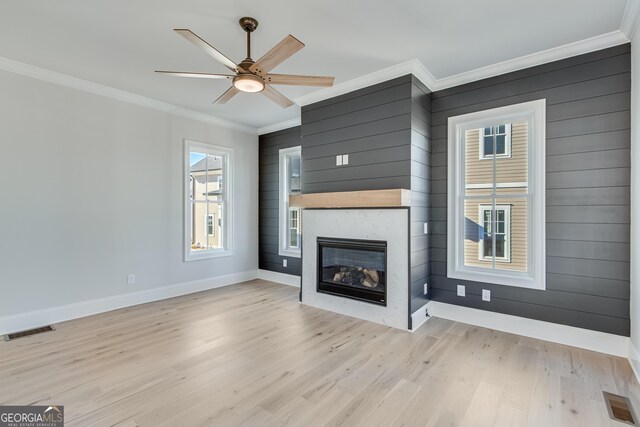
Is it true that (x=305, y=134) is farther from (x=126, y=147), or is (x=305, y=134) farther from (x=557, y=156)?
(x=557, y=156)

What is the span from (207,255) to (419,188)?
139 inches

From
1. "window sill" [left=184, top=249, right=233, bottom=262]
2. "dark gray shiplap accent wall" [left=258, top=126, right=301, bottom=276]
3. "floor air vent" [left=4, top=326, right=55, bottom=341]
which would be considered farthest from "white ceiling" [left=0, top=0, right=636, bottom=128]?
"floor air vent" [left=4, top=326, right=55, bottom=341]

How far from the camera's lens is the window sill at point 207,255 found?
193 inches

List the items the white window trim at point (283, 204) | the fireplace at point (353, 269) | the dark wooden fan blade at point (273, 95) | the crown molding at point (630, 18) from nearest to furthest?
the crown molding at point (630, 18), the dark wooden fan blade at point (273, 95), the fireplace at point (353, 269), the white window trim at point (283, 204)

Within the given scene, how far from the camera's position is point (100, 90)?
12.8 ft

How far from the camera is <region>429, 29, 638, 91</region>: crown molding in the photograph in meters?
2.79

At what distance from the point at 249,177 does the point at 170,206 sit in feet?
5.18

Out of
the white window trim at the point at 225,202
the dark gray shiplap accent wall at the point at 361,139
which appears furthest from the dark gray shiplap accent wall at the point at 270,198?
the dark gray shiplap accent wall at the point at 361,139

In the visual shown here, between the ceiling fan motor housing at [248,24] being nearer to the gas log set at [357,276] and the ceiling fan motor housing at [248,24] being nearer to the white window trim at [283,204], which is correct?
the gas log set at [357,276]

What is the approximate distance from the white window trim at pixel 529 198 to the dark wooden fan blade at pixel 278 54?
92.3 inches

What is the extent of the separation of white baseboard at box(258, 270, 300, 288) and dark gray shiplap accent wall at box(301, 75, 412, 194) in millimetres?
1763

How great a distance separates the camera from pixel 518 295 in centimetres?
325

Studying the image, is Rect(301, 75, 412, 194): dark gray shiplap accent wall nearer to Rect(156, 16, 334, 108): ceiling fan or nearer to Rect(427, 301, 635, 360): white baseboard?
Rect(156, 16, 334, 108): ceiling fan

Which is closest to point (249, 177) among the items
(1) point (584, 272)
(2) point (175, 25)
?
(2) point (175, 25)
